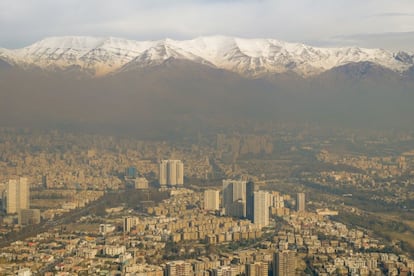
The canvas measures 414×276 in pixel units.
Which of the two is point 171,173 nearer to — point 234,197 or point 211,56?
point 234,197

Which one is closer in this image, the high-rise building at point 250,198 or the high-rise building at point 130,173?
the high-rise building at point 250,198

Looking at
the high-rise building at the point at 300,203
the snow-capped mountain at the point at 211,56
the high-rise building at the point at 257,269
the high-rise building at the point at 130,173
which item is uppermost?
the snow-capped mountain at the point at 211,56

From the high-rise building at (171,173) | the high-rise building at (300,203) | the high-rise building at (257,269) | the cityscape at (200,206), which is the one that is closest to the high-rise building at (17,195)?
the cityscape at (200,206)

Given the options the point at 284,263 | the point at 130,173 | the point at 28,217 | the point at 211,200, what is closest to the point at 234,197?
the point at 211,200

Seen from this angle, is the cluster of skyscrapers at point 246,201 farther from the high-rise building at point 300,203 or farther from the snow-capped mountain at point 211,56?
the snow-capped mountain at point 211,56

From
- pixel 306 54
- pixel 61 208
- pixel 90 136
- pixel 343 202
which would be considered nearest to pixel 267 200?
pixel 343 202

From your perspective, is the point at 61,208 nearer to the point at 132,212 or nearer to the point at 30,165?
the point at 132,212
